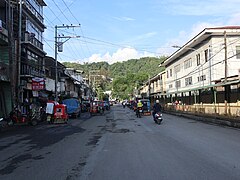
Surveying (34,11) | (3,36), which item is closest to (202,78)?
(34,11)

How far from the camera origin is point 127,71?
13288 centimetres

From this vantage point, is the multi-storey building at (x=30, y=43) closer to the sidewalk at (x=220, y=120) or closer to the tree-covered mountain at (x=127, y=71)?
the sidewalk at (x=220, y=120)

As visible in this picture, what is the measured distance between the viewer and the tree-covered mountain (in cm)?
10762

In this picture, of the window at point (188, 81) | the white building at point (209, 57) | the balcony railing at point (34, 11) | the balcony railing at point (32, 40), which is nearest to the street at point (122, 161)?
the white building at point (209, 57)

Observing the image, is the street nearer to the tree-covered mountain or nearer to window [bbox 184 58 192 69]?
window [bbox 184 58 192 69]

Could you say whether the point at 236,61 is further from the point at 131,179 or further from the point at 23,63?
the point at 131,179

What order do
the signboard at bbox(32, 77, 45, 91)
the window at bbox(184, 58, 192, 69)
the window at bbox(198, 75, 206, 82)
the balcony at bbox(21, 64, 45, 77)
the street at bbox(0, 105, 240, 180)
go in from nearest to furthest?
the street at bbox(0, 105, 240, 180) < the signboard at bbox(32, 77, 45, 91) < the balcony at bbox(21, 64, 45, 77) < the window at bbox(198, 75, 206, 82) < the window at bbox(184, 58, 192, 69)

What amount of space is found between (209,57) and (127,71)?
91.0 m

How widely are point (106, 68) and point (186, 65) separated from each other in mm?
76726

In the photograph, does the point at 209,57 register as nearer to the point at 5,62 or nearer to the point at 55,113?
the point at 55,113

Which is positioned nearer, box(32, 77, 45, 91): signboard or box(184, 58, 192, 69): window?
box(32, 77, 45, 91): signboard

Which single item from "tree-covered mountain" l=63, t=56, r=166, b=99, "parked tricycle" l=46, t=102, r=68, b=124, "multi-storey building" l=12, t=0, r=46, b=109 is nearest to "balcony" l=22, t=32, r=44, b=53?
"multi-storey building" l=12, t=0, r=46, b=109

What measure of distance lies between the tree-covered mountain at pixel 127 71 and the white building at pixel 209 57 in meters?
50.6

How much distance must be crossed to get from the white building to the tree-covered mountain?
50556 millimetres
